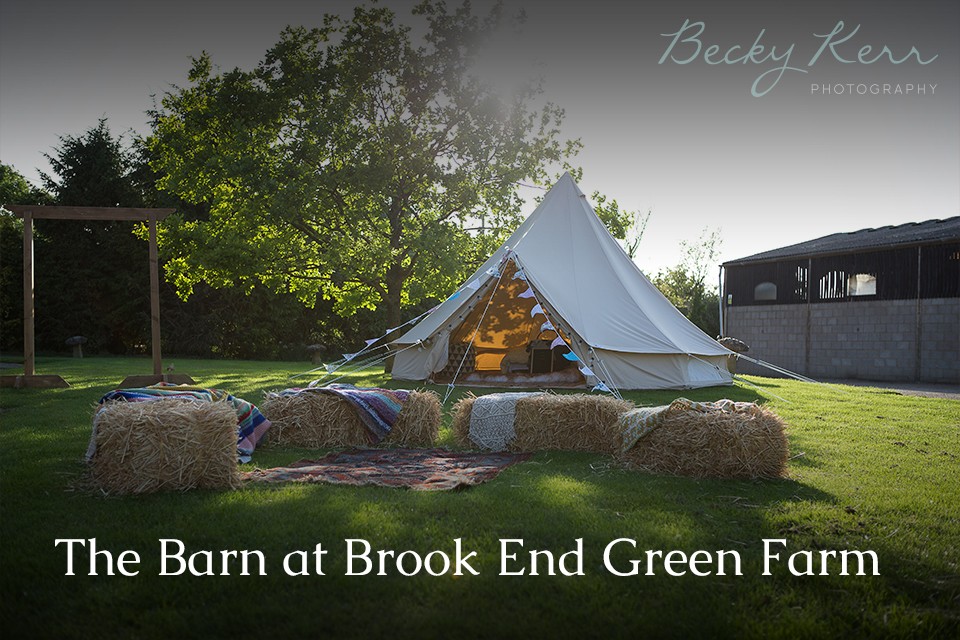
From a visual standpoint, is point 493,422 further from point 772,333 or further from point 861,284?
point 772,333

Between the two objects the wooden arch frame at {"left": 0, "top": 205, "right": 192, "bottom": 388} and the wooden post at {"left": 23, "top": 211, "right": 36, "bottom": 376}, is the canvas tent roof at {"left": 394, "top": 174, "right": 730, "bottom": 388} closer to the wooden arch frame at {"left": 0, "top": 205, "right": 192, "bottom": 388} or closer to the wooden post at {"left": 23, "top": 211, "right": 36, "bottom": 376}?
the wooden arch frame at {"left": 0, "top": 205, "right": 192, "bottom": 388}

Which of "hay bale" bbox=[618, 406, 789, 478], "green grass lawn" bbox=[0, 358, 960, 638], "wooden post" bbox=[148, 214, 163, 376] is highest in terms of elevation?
"wooden post" bbox=[148, 214, 163, 376]

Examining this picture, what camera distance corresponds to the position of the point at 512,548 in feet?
9.02

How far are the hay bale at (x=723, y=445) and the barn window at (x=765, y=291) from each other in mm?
17911

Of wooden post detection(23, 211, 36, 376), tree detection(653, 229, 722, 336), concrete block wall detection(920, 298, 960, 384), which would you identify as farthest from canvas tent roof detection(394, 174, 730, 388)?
tree detection(653, 229, 722, 336)

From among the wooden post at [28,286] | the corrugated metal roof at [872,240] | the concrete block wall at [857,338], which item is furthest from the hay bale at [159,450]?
the corrugated metal roof at [872,240]

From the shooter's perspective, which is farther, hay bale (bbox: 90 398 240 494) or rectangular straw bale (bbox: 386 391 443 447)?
rectangular straw bale (bbox: 386 391 443 447)

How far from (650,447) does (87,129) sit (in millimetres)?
25346

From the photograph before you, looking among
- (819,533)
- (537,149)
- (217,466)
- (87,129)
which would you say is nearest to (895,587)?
(819,533)

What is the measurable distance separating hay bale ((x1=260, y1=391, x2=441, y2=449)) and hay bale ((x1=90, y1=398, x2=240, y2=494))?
1.46m

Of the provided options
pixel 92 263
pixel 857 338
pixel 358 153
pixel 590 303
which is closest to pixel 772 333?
pixel 857 338

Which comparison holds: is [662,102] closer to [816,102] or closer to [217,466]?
[816,102]

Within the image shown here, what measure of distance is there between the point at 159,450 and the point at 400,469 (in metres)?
1.47

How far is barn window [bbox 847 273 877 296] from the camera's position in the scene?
60.5 feet
